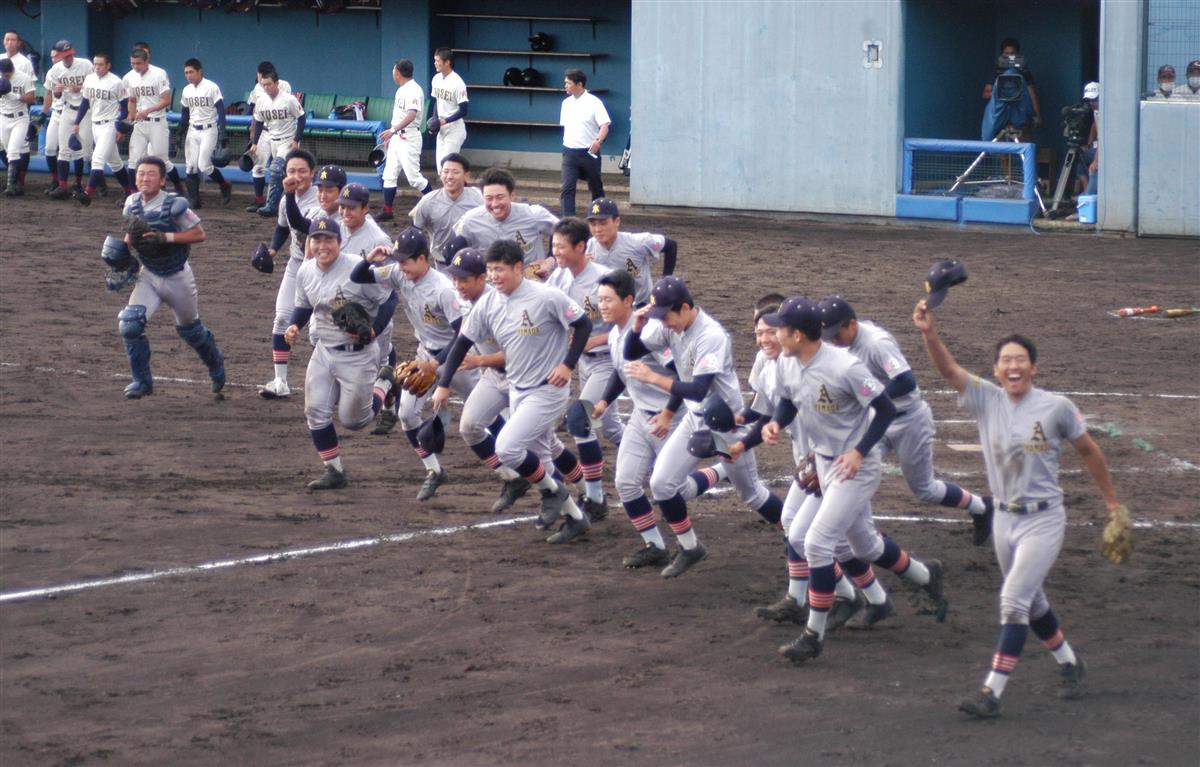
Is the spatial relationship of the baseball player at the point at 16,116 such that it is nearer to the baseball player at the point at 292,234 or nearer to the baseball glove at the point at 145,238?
the baseball player at the point at 292,234

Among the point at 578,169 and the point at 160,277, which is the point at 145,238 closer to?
the point at 160,277

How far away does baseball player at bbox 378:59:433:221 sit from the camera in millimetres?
21953

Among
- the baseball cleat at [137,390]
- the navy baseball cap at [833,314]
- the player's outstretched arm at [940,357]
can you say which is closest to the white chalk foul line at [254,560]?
the navy baseball cap at [833,314]

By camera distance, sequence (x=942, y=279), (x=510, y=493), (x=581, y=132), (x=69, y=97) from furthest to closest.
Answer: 1. (x=69, y=97)
2. (x=581, y=132)
3. (x=510, y=493)
4. (x=942, y=279)

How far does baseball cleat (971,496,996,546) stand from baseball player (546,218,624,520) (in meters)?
2.25

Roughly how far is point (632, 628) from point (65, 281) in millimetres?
12115

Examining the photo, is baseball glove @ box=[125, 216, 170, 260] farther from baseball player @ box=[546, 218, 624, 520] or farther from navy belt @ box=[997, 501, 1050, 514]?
navy belt @ box=[997, 501, 1050, 514]

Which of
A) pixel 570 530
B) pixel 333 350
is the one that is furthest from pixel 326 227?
pixel 570 530

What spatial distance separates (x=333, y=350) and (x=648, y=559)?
9.11ft

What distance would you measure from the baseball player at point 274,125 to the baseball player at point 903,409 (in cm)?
1492

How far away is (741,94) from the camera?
23.9m

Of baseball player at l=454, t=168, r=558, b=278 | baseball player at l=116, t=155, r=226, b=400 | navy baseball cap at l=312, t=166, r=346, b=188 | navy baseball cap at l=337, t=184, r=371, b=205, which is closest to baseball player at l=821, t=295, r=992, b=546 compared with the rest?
baseball player at l=454, t=168, r=558, b=278

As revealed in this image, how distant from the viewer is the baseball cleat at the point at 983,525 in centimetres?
920

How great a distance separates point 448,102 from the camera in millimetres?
22219
